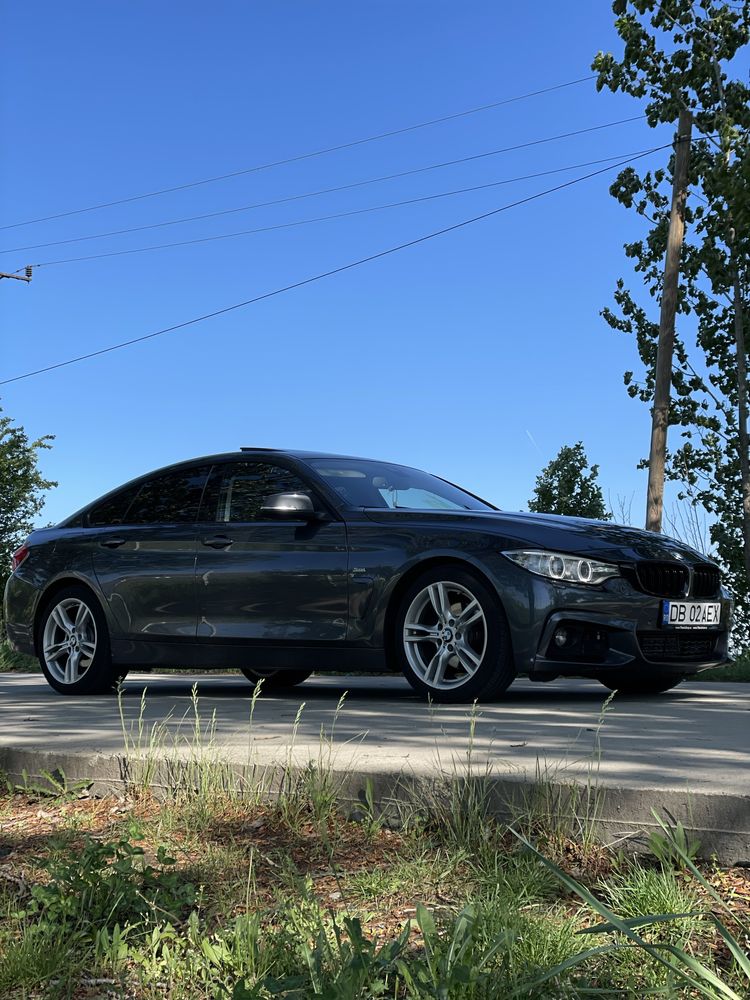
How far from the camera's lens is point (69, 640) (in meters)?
7.91

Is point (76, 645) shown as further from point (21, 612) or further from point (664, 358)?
point (664, 358)

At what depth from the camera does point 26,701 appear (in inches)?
285

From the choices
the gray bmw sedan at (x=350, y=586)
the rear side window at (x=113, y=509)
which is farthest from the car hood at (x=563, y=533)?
the rear side window at (x=113, y=509)

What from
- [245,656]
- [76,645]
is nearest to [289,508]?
[245,656]

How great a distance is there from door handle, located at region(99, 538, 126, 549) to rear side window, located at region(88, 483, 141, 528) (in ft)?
0.66

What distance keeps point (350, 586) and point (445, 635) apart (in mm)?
674

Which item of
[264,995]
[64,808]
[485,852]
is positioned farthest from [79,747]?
[264,995]

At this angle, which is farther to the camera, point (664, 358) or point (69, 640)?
point (664, 358)

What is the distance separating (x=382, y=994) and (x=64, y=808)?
2074mm

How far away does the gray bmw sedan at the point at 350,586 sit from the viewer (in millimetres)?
6145

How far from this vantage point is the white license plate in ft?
20.8

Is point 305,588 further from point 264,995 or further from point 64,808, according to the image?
point 264,995

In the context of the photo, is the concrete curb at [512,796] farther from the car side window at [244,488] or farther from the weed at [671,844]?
the car side window at [244,488]

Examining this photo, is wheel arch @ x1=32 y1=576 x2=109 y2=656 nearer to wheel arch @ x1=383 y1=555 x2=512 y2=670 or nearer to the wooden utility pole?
wheel arch @ x1=383 y1=555 x2=512 y2=670
